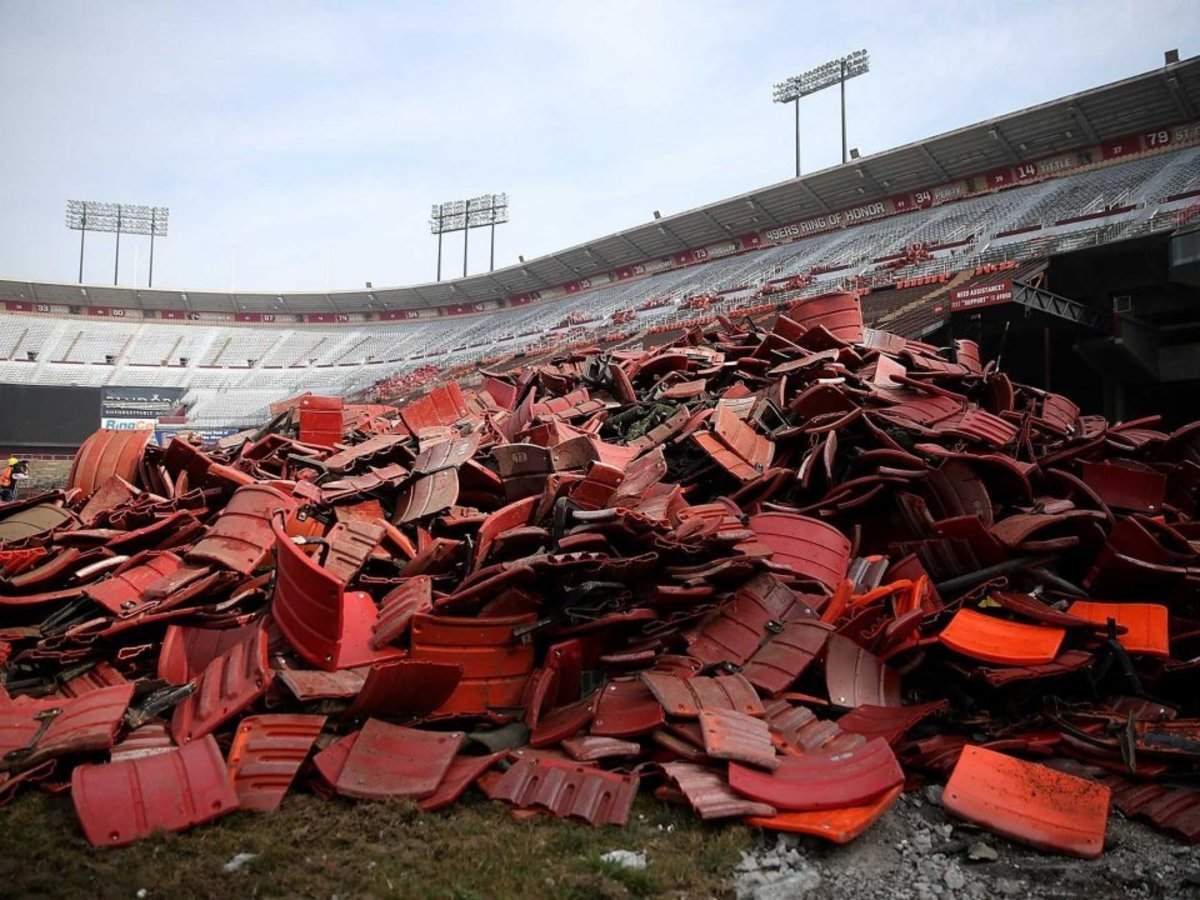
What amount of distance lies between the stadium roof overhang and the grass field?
31597 mm

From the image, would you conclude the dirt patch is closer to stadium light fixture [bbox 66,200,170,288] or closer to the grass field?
the grass field

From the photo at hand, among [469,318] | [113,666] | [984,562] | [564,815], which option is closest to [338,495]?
[113,666]

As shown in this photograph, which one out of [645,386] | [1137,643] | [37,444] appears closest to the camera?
[1137,643]

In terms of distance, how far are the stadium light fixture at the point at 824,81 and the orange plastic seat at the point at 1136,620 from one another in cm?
4481

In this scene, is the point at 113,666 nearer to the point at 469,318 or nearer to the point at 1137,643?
the point at 1137,643

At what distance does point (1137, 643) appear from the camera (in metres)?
5.12

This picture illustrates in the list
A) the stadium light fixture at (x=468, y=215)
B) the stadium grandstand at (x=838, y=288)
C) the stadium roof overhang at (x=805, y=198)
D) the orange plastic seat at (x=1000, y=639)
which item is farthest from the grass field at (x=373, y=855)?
the stadium light fixture at (x=468, y=215)

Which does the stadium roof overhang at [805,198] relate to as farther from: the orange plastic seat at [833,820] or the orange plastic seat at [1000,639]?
the orange plastic seat at [833,820]

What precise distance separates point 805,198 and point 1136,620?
3625cm

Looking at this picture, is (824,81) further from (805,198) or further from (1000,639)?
(1000,639)

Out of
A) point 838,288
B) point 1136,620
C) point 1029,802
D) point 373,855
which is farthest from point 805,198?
point 373,855

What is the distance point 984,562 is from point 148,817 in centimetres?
525

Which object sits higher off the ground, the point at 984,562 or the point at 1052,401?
the point at 1052,401

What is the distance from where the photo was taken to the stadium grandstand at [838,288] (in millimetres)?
19328
